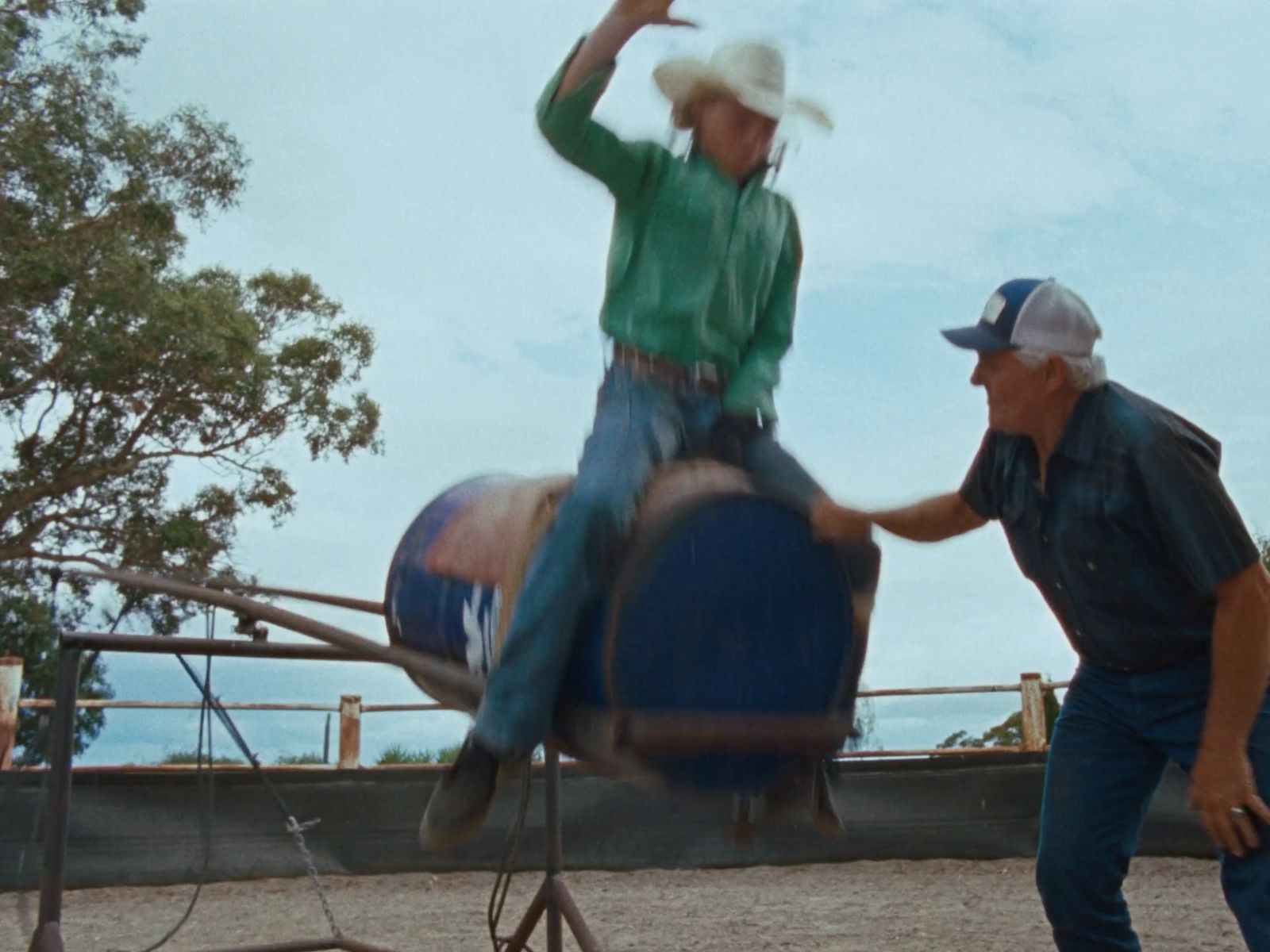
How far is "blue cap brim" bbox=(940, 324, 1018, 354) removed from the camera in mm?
2717

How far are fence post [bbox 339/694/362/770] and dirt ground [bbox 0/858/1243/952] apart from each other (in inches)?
86.2

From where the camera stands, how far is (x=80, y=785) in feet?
25.3

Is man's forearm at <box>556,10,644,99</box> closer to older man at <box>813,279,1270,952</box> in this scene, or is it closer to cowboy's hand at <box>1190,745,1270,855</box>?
older man at <box>813,279,1270,952</box>

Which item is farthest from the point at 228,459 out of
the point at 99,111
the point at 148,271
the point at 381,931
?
the point at 381,931

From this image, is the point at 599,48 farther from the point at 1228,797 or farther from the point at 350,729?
the point at 350,729

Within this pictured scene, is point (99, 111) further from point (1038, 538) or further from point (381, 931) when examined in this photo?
point (1038, 538)

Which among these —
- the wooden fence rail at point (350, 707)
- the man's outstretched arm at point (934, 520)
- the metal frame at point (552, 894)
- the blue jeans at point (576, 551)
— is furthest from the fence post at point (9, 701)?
the blue jeans at point (576, 551)

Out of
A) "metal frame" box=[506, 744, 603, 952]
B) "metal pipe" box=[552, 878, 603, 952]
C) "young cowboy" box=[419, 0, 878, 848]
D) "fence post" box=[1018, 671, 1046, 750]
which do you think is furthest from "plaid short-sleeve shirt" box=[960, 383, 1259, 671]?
"fence post" box=[1018, 671, 1046, 750]

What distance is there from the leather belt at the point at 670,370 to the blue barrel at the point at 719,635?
1.03ft

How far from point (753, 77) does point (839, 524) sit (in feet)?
2.60

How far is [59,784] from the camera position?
3885mm

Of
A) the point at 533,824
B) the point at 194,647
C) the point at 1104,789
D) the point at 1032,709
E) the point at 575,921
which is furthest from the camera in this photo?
the point at 1032,709

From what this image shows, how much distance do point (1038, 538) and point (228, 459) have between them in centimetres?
1499

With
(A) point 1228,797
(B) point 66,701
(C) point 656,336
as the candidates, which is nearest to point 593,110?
(C) point 656,336
